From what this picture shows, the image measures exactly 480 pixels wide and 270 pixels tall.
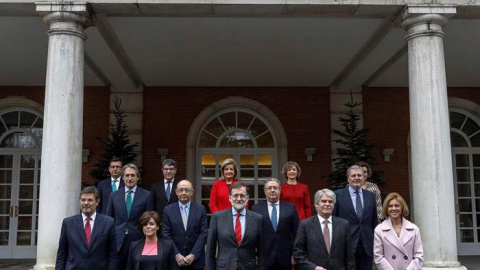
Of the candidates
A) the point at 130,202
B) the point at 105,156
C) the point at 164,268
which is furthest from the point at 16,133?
the point at 164,268

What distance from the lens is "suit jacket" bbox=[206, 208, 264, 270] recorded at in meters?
4.50

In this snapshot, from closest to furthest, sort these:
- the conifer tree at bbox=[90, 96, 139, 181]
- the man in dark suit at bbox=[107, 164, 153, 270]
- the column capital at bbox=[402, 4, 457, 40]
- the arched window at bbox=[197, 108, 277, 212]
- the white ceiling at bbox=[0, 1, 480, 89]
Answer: the man in dark suit at bbox=[107, 164, 153, 270] → the column capital at bbox=[402, 4, 457, 40] → the white ceiling at bbox=[0, 1, 480, 89] → the conifer tree at bbox=[90, 96, 139, 181] → the arched window at bbox=[197, 108, 277, 212]

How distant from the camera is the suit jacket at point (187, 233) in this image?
507 centimetres

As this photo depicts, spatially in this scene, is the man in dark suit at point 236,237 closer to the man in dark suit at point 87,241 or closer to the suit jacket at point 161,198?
the man in dark suit at point 87,241

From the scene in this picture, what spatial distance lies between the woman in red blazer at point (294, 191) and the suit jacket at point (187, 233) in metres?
1.08

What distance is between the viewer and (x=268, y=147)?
12.2 metres

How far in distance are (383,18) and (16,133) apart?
906cm

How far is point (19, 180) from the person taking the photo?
11.9 m

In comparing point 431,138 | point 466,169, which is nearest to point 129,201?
point 431,138

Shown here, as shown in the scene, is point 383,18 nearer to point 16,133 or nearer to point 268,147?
point 268,147

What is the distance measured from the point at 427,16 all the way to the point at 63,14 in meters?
4.84

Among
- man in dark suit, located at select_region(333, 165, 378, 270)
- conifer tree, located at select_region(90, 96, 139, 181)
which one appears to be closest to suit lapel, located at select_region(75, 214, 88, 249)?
man in dark suit, located at select_region(333, 165, 378, 270)

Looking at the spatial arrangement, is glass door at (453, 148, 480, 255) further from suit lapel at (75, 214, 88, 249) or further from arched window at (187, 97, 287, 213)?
suit lapel at (75, 214, 88, 249)

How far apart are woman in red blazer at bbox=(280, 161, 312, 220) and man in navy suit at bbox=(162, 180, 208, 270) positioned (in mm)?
1072
